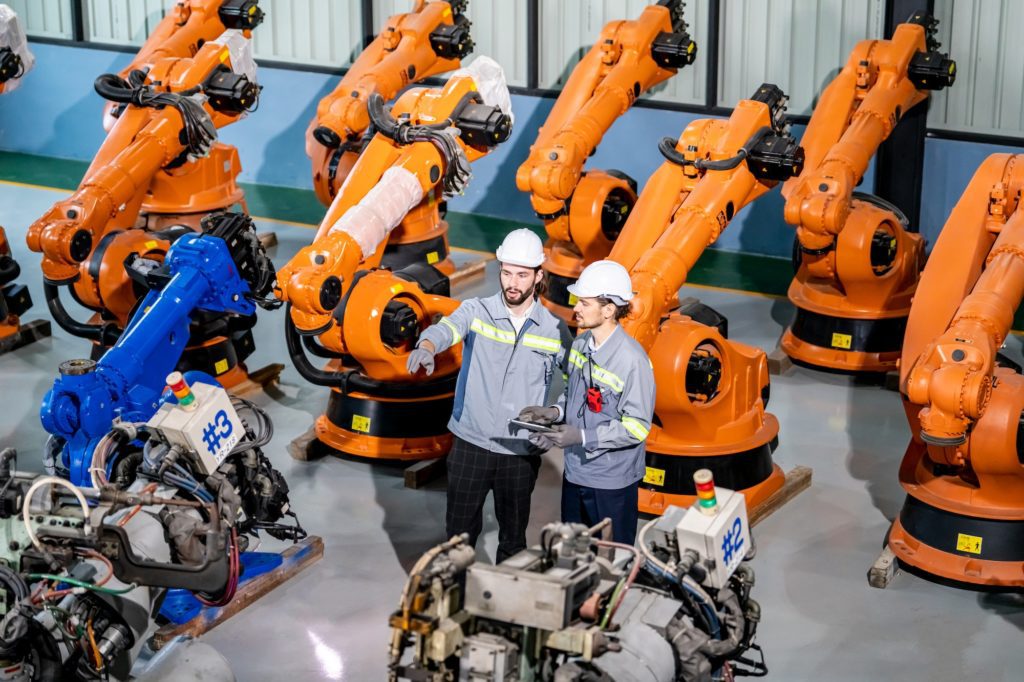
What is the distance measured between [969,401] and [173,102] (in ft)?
19.1

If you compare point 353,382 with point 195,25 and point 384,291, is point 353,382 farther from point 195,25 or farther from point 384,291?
point 195,25

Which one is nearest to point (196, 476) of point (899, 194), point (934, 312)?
point (934, 312)

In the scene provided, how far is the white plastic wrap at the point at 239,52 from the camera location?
35.5 feet

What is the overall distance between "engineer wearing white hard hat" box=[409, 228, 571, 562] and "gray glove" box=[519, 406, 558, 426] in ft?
1.38

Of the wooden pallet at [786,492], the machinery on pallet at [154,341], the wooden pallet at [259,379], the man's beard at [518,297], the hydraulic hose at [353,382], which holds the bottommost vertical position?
the wooden pallet at [786,492]

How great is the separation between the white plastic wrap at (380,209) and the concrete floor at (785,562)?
125cm

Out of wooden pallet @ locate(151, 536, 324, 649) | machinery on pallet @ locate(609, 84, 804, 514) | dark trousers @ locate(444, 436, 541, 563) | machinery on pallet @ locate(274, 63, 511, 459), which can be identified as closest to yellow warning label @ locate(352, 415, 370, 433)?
machinery on pallet @ locate(274, 63, 511, 459)

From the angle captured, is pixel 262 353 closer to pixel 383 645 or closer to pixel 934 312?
pixel 383 645

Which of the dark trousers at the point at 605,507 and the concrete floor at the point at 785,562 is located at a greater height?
the dark trousers at the point at 605,507

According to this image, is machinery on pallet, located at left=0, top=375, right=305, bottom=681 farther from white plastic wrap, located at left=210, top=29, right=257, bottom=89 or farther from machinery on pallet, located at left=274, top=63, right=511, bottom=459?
white plastic wrap, located at left=210, top=29, right=257, bottom=89

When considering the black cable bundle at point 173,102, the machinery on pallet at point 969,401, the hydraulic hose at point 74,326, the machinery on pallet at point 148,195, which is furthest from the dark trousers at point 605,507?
the black cable bundle at point 173,102

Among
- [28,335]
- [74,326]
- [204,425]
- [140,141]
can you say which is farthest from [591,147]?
[204,425]

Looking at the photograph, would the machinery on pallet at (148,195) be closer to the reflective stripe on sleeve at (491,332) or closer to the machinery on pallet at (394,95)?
the machinery on pallet at (394,95)

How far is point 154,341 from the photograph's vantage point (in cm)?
738
